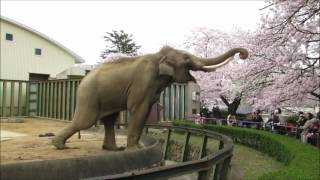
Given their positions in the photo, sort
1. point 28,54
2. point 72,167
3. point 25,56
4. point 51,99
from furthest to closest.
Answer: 1. point 28,54
2. point 25,56
3. point 51,99
4. point 72,167

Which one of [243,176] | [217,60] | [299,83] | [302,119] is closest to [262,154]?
[299,83]

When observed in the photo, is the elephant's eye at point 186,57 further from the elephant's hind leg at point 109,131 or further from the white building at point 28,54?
the white building at point 28,54

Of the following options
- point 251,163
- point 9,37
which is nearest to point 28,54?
point 9,37

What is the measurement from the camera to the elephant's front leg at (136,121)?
8383 mm

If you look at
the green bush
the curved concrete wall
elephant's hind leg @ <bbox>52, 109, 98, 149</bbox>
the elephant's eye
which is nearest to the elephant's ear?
the elephant's eye

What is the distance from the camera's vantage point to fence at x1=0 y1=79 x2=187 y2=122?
24766 millimetres

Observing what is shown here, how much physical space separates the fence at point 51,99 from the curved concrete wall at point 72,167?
15.1 meters

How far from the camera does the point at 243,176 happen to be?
9.95 m

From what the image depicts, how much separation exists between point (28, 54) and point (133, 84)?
26784 millimetres

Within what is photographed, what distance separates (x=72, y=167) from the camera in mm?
5957

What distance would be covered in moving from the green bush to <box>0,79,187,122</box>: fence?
11.4 ft

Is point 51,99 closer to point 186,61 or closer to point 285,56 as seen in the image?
point 285,56

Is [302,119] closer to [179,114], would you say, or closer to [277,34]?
[277,34]

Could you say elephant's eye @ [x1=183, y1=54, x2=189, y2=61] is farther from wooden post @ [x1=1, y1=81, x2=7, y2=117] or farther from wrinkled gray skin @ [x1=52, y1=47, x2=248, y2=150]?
wooden post @ [x1=1, y1=81, x2=7, y2=117]
